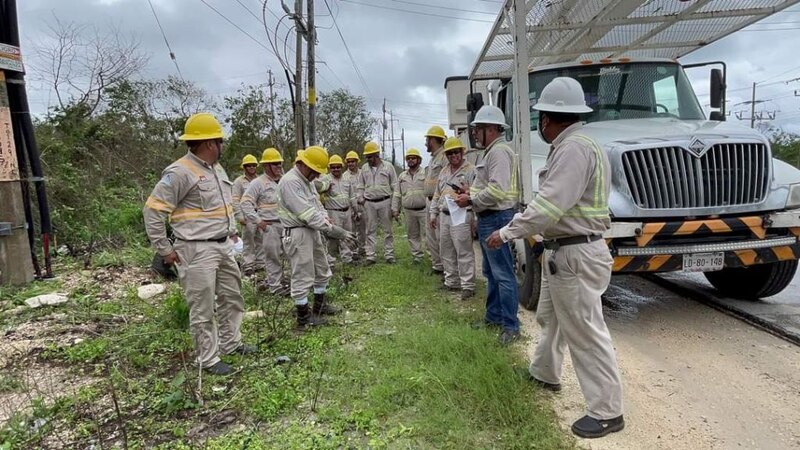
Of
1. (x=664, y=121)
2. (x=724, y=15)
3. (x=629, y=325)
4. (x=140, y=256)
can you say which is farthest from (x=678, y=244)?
(x=140, y=256)

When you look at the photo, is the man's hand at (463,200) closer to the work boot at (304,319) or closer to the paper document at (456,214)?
the paper document at (456,214)

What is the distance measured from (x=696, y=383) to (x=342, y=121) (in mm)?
28025

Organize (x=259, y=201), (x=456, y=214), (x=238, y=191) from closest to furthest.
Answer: (x=456, y=214) < (x=259, y=201) < (x=238, y=191)

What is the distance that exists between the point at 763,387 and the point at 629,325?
138cm

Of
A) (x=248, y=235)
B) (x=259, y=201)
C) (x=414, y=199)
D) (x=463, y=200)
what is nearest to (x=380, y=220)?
(x=414, y=199)

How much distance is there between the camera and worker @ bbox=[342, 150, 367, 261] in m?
8.77

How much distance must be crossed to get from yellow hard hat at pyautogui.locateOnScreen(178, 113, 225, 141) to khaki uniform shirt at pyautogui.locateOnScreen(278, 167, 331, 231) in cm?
123

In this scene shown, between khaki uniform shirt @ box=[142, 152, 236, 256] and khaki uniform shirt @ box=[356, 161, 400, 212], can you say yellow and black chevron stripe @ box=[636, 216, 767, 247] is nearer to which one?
khaki uniform shirt @ box=[142, 152, 236, 256]

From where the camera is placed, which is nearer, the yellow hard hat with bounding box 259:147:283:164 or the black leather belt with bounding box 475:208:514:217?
the black leather belt with bounding box 475:208:514:217

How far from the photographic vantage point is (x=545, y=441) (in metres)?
2.75

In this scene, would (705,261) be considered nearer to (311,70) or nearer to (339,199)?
(339,199)

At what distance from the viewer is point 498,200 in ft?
14.2

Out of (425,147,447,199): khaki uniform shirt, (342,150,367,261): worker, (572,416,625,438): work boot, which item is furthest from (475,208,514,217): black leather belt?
(342,150,367,261): worker

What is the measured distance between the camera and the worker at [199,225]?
369 cm
